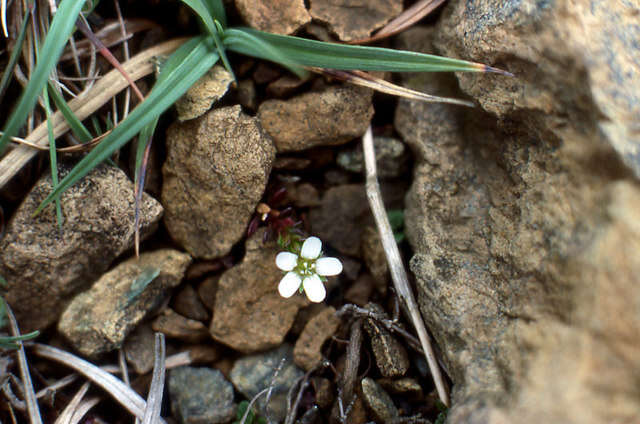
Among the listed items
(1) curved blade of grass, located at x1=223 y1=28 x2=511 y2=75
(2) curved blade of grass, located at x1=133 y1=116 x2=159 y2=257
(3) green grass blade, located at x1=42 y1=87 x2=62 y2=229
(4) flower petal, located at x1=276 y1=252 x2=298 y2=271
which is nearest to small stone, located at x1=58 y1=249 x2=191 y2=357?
(2) curved blade of grass, located at x1=133 y1=116 x2=159 y2=257

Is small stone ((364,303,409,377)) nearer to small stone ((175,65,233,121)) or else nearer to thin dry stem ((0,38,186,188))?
small stone ((175,65,233,121))

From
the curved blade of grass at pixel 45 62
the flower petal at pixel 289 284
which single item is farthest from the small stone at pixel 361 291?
the curved blade of grass at pixel 45 62

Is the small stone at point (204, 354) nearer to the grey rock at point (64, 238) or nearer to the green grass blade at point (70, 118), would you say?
the grey rock at point (64, 238)

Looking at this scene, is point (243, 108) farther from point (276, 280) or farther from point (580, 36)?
point (580, 36)

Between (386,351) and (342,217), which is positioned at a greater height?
(342,217)

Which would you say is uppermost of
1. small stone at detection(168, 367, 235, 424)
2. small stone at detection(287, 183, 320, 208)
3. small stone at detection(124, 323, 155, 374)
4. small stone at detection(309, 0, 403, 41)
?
small stone at detection(309, 0, 403, 41)

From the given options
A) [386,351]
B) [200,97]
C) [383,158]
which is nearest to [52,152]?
[200,97]

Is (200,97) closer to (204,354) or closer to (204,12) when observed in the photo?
(204,12)
